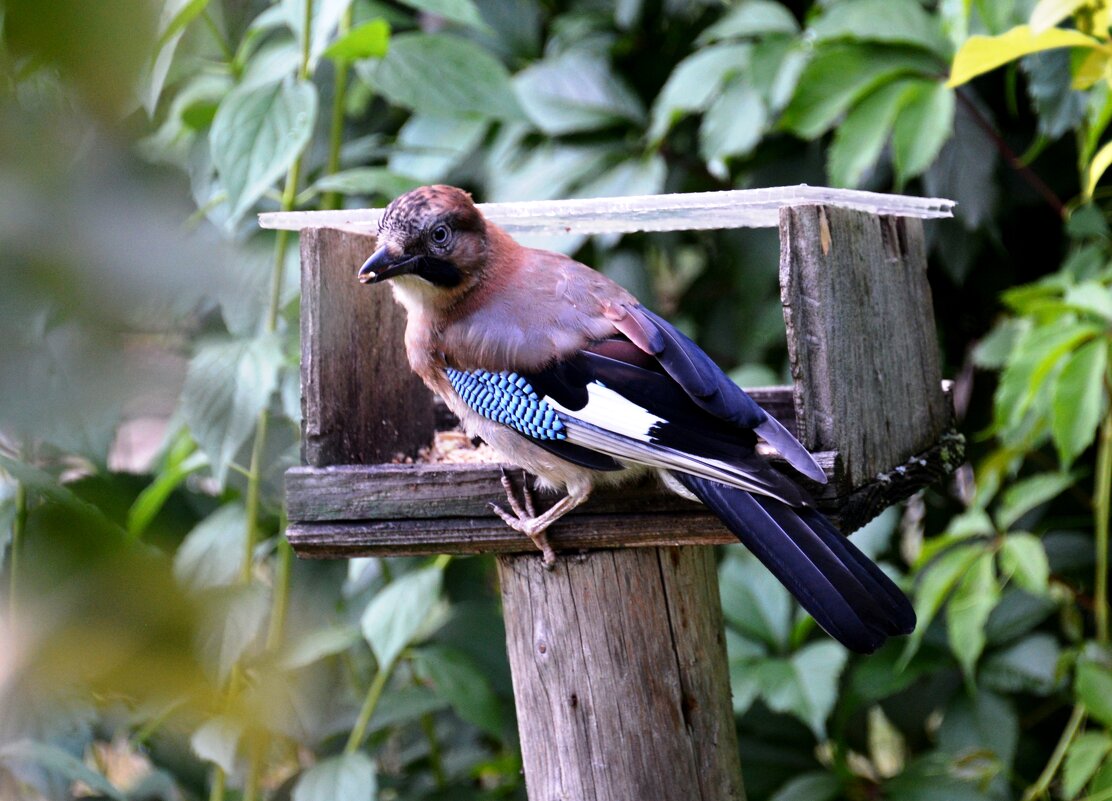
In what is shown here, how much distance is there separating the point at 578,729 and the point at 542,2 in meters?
2.23

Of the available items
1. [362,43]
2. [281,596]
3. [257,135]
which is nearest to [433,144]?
[362,43]

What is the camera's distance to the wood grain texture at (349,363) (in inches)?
78.7

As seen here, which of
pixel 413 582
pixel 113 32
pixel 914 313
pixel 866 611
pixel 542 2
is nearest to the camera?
pixel 113 32

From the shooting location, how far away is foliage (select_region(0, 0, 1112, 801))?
218 cm

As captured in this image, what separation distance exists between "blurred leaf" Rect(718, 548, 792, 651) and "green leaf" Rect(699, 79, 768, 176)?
92 cm

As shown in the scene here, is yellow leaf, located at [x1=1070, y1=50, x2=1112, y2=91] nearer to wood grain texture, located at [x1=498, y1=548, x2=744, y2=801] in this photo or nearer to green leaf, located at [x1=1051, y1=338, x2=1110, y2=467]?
green leaf, located at [x1=1051, y1=338, x2=1110, y2=467]

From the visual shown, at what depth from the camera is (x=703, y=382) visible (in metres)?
1.67

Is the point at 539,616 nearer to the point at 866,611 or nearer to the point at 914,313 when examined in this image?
the point at 866,611

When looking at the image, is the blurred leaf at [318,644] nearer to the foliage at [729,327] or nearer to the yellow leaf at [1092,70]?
the foliage at [729,327]

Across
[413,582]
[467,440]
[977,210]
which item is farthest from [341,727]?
[977,210]

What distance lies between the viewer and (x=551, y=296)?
1.86 metres

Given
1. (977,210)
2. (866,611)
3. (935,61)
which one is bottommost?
(866,611)

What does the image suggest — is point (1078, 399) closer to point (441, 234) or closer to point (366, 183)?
point (441, 234)

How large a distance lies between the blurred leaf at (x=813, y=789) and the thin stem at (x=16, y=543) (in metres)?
2.42
